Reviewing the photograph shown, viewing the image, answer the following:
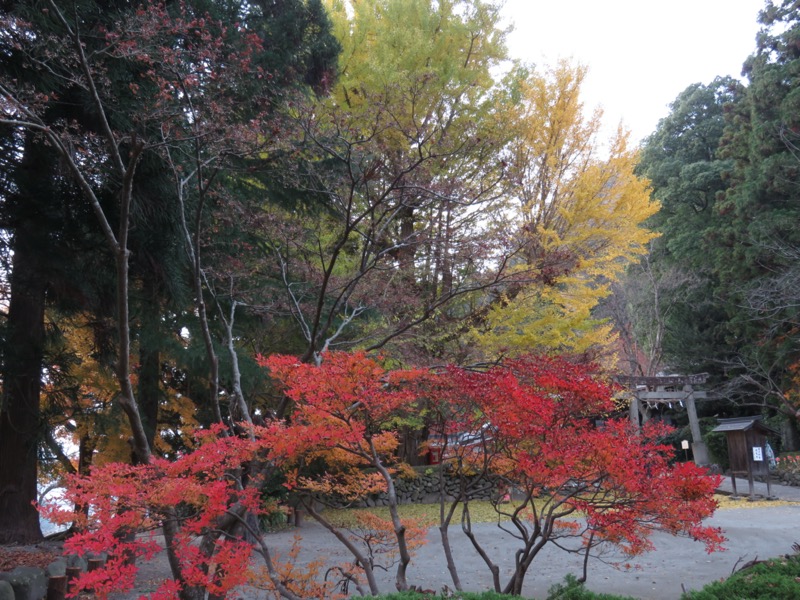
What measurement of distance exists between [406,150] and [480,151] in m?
1.77

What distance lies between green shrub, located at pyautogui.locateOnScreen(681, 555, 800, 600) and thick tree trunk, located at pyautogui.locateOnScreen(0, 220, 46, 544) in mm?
7701

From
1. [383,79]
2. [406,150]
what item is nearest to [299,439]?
[406,150]

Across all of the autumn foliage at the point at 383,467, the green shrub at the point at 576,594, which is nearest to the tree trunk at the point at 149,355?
the autumn foliage at the point at 383,467

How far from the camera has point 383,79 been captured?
965 centimetres

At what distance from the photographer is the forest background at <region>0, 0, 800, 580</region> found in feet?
17.7

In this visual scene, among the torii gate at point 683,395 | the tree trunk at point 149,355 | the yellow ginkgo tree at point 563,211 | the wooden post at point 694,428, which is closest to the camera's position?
the tree trunk at point 149,355

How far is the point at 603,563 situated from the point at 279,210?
22.0ft

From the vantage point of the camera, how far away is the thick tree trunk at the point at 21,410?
7.54 meters

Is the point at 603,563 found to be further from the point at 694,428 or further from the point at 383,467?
the point at 694,428

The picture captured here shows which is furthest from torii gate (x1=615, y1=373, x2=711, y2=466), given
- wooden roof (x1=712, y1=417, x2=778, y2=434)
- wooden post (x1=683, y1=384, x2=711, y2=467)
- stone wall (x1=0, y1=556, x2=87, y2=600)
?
stone wall (x1=0, y1=556, x2=87, y2=600)

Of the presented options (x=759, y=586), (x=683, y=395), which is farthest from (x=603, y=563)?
(x=683, y=395)

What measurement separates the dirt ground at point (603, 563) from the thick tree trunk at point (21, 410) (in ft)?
5.75

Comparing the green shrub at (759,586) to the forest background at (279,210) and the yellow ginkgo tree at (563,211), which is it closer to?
the forest background at (279,210)

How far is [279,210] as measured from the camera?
8.80 m
